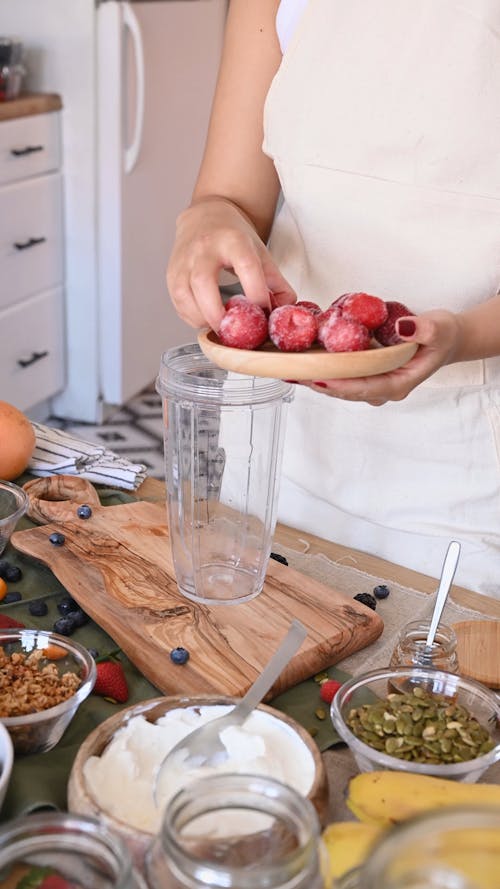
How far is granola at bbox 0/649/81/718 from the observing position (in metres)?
0.74

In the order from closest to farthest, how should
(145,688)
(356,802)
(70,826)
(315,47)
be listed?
(70,826) < (356,802) < (145,688) < (315,47)

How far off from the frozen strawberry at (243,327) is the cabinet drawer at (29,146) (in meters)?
1.95

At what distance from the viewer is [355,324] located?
83 cm

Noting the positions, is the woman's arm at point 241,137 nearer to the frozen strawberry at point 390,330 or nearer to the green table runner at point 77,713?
the frozen strawberry at point 390,330

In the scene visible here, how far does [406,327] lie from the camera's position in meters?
0.85

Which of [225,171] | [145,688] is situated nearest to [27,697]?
[145,688]

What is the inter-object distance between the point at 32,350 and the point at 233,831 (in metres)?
2.58

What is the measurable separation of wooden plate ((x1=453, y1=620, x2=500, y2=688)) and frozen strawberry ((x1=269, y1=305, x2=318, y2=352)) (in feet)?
0.98

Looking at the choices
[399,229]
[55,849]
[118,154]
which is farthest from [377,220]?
[118,154]

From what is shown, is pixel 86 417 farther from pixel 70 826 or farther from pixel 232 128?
pixel 70 826

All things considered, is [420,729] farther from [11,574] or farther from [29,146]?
[29,146]

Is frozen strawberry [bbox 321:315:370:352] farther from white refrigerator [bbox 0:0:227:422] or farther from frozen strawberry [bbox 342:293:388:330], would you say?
white refrigerator [bbox 0:0:227:422]

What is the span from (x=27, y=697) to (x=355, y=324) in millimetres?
388

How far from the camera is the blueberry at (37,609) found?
95 centimetres
